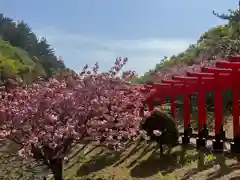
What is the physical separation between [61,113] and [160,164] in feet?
17.7

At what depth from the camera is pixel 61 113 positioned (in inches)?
350

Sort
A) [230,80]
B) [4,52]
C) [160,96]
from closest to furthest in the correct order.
Result: [230,80], [160,96], [4,52]

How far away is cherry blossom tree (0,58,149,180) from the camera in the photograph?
8.62 metres

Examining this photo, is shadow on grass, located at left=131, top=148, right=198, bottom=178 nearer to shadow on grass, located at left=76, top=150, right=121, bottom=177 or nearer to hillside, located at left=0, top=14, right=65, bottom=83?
shadow on grass, located at left=76, top=150, right=121, bottom=177

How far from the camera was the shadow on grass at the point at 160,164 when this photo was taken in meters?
12.1

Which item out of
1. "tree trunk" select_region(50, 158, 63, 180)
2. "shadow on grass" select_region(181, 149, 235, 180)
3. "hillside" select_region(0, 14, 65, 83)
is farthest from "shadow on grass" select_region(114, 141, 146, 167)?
"hillside" select_region(0, 14, 65, 83)

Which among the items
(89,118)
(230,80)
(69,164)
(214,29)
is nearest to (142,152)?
(69,164)

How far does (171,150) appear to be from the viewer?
14.7 m

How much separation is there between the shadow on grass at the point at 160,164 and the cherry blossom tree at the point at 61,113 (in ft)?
9.67

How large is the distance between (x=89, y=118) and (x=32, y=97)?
1509 millimetres

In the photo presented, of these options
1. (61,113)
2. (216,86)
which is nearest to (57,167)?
(61,113)

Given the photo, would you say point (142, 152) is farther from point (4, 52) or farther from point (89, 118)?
point (4, 52)

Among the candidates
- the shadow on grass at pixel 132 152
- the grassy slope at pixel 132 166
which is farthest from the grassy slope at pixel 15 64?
the shadow on grass at pixel 132 152

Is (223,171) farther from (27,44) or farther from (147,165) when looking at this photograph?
(27,44)
